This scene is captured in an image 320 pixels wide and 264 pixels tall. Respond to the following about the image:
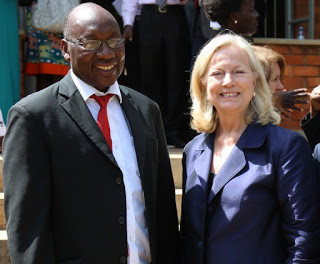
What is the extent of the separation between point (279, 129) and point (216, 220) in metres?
0.49

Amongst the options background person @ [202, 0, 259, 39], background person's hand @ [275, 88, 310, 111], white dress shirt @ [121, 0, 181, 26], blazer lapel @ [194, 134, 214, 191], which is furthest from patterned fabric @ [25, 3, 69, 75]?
blazer lapel @ [194, 134, 214, 191]

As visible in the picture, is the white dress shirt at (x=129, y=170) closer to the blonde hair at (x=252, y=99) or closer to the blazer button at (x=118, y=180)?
the blazer button at (x=118, y=180)

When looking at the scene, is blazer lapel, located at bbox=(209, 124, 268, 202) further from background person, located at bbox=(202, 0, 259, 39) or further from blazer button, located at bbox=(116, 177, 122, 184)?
background person, located at bbox=(202, 0, 259, 39)

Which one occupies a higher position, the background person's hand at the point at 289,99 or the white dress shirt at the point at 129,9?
the white dress shirt at the point at 129,9

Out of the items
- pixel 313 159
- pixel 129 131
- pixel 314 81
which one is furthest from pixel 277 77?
pixel 314 81

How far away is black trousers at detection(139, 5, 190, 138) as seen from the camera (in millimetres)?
5031

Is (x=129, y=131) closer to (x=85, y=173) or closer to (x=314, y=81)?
(x=85, y=173)

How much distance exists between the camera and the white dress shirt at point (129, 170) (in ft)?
7.96

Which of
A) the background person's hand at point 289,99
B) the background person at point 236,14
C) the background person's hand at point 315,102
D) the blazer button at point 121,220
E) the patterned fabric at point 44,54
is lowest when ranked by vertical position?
the blazer button at point 121,220

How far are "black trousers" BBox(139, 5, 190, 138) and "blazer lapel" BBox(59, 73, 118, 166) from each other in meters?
2.72

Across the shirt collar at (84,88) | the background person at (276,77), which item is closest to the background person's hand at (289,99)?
the background person at (276,77)

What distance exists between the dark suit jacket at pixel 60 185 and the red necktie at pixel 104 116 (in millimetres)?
54

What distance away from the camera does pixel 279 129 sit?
256 centimetres

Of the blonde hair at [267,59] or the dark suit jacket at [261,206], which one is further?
the blonde hair at [267,59]
